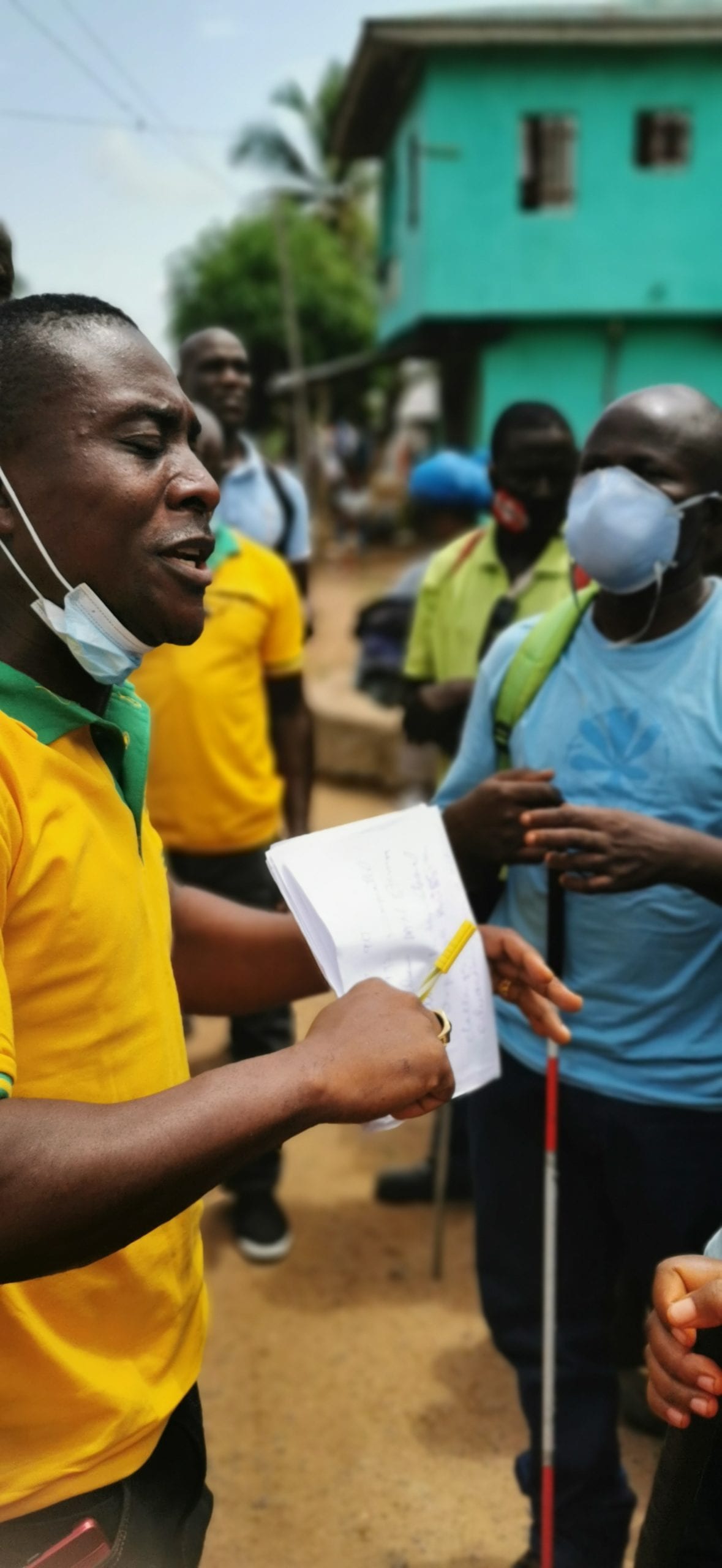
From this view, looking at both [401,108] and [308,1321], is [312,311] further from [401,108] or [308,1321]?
[308,1321]

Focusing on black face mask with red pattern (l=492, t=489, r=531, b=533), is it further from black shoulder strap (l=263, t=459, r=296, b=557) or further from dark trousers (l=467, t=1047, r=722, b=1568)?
dark trousers (l=467, t=1047, r=722, b=1568)

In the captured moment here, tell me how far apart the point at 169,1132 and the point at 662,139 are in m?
20.5

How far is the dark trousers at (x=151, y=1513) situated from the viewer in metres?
1.42

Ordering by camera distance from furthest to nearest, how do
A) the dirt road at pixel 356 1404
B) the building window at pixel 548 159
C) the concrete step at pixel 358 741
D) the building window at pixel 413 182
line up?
the building window at pixel 413 182, the building window at pixel 548 159, the concrete step at pixel 358 741, the dirt road at pixel 356 1404

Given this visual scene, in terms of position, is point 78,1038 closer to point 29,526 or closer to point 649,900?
point 29,526

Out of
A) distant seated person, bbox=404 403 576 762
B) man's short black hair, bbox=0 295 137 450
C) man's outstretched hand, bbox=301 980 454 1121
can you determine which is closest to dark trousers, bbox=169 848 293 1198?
distant seated person, bbox=404 403 576 762

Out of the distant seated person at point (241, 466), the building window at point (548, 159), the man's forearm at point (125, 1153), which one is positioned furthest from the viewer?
the building window at point (548, 159)

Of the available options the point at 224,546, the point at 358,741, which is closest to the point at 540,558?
the point at 224,546

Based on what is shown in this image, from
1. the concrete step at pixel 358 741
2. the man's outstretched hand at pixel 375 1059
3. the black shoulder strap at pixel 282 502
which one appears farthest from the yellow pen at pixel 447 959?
the concrete step at pixel 358 741

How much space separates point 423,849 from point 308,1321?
2439mm

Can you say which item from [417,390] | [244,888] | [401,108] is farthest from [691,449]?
[417,390]

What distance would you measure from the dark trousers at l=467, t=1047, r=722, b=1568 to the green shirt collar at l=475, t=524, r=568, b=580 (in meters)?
1.93

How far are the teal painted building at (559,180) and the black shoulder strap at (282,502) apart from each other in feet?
49.2

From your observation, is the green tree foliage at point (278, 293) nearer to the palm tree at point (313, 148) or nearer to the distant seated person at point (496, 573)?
the palm tree at point (313, 148)
